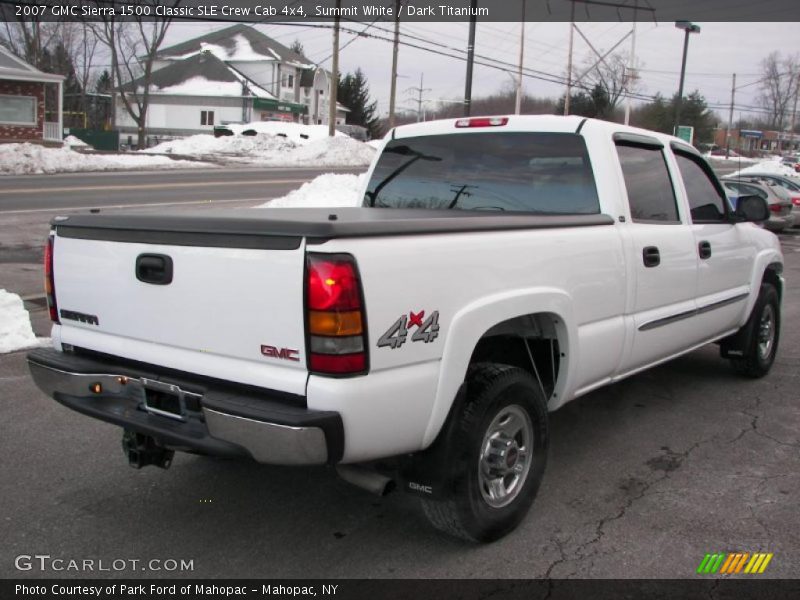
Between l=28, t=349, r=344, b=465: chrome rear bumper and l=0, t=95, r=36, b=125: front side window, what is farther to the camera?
l=0, t=95, r=36, b=125: front side window

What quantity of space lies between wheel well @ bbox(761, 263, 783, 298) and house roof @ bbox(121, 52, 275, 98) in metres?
62.5

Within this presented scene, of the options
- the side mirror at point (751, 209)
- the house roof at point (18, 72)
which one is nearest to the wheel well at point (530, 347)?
the side mirror at point (751, 209)

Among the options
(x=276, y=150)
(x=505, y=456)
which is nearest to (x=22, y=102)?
(x=276, y=150)

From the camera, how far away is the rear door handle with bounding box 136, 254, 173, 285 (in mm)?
3174

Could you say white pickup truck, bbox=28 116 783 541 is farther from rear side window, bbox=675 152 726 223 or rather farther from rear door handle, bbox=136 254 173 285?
rear side window, bbox=675 152 726 223

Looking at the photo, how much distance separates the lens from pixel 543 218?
3.75m

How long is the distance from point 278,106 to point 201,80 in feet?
23.4

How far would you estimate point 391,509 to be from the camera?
395 centimetres

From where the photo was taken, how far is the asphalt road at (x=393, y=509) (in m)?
3.40

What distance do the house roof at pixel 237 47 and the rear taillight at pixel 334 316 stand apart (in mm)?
71301

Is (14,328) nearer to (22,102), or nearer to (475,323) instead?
(475,323)

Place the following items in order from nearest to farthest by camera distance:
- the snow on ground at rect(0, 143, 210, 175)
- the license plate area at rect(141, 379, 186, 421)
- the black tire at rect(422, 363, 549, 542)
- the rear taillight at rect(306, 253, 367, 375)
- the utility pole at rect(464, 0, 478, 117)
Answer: the rear taillight at rect(306, 253, 367, 375)
the license plate area at rect(141, 379, 186, 421)
the black tire at rect(422, 363, 549, 542)
the utility pole at rect(464, 0, 478, 117)
the snow on ground at rect(0, 143, 210, 175)

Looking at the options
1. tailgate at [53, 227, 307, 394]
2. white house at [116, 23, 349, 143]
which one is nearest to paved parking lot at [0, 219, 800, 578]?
tailgate at [53, 227, 307, 394]

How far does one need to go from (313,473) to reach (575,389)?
1515 millimetres
